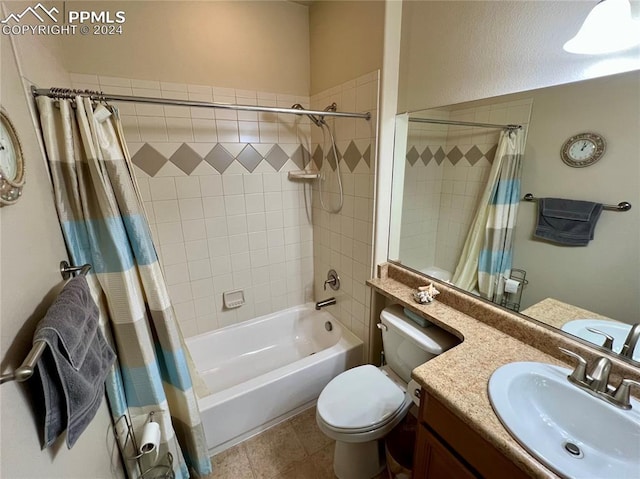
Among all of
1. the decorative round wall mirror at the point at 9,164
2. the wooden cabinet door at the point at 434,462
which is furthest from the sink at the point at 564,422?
the decorative round wall mirror at the point at 9,164

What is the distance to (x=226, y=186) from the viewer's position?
1.93 metres

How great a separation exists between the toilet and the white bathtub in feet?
1.16

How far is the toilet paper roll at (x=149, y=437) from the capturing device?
3.66 feet

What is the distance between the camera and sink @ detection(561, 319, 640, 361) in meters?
0.91

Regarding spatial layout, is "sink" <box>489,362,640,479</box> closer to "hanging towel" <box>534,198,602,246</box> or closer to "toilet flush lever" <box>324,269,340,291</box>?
"hanging towel" <box>534,198,602,246</box>

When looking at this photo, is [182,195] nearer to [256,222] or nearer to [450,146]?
[256,222]

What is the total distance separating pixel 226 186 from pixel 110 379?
4.20ft

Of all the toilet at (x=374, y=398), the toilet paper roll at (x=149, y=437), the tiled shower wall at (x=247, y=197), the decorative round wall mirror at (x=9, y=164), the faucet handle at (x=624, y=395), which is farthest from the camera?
the tiled shower wall at (x=247, y=197)

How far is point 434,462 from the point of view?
959 mm

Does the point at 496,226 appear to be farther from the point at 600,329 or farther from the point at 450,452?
the point at 450,452

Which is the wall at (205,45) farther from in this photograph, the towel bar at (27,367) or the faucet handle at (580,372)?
the faucet handle at (580,372)

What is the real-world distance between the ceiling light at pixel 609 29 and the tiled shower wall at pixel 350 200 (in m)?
0.84

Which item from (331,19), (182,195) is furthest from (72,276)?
(331,19)

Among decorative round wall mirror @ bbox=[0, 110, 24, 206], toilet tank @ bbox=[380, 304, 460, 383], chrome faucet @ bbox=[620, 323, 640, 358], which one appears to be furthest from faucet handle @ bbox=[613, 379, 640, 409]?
decorative round wall mirror @ bbox=[0, 110, 24, 206]
